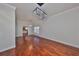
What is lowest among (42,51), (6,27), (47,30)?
(42,51)

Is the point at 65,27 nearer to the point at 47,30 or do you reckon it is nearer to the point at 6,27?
the point at 47,30

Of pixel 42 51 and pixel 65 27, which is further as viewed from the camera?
pixel 65 27

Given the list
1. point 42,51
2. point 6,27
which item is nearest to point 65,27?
point 42,51

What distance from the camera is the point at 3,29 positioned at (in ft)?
12.3

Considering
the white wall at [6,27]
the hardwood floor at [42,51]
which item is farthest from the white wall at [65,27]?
the white wall at [6,27]

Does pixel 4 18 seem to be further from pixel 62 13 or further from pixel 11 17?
pixel 62 13

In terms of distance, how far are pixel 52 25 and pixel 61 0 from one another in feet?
19.8

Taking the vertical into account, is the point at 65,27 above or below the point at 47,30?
above

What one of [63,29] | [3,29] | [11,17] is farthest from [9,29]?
[63,29]

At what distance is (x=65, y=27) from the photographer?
17.5 feet

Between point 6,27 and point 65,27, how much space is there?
3.53 m

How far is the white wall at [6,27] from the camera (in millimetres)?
3659

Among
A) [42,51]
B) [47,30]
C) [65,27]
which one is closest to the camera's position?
[42,51]

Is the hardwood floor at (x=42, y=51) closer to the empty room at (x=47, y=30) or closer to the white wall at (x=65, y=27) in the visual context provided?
the empty room at (x=47, y=30)
